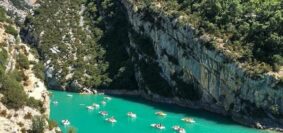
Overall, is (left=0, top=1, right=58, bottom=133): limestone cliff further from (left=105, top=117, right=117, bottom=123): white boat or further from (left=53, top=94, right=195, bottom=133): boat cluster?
(left=105, top=117, right=117, bottom=123): white boat

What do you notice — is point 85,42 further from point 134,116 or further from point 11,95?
point 11,95

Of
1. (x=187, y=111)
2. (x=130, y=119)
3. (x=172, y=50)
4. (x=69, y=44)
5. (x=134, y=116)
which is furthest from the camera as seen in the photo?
(x=69, y=44)

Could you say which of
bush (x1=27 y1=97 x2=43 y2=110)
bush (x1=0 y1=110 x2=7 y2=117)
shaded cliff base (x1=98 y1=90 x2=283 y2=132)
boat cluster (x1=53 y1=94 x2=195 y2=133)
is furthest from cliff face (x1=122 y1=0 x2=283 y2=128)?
bush (x1=0 y1=110 x2=7 y2=117)

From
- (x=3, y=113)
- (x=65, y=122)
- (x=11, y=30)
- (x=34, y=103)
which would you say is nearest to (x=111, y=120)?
(x=65, y=122)

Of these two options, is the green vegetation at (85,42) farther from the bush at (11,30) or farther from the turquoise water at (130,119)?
the bush at (11,30)

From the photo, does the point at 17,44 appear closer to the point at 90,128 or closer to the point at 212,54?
the point at 90,128

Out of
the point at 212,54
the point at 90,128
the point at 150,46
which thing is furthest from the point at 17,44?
the point at 150,46
